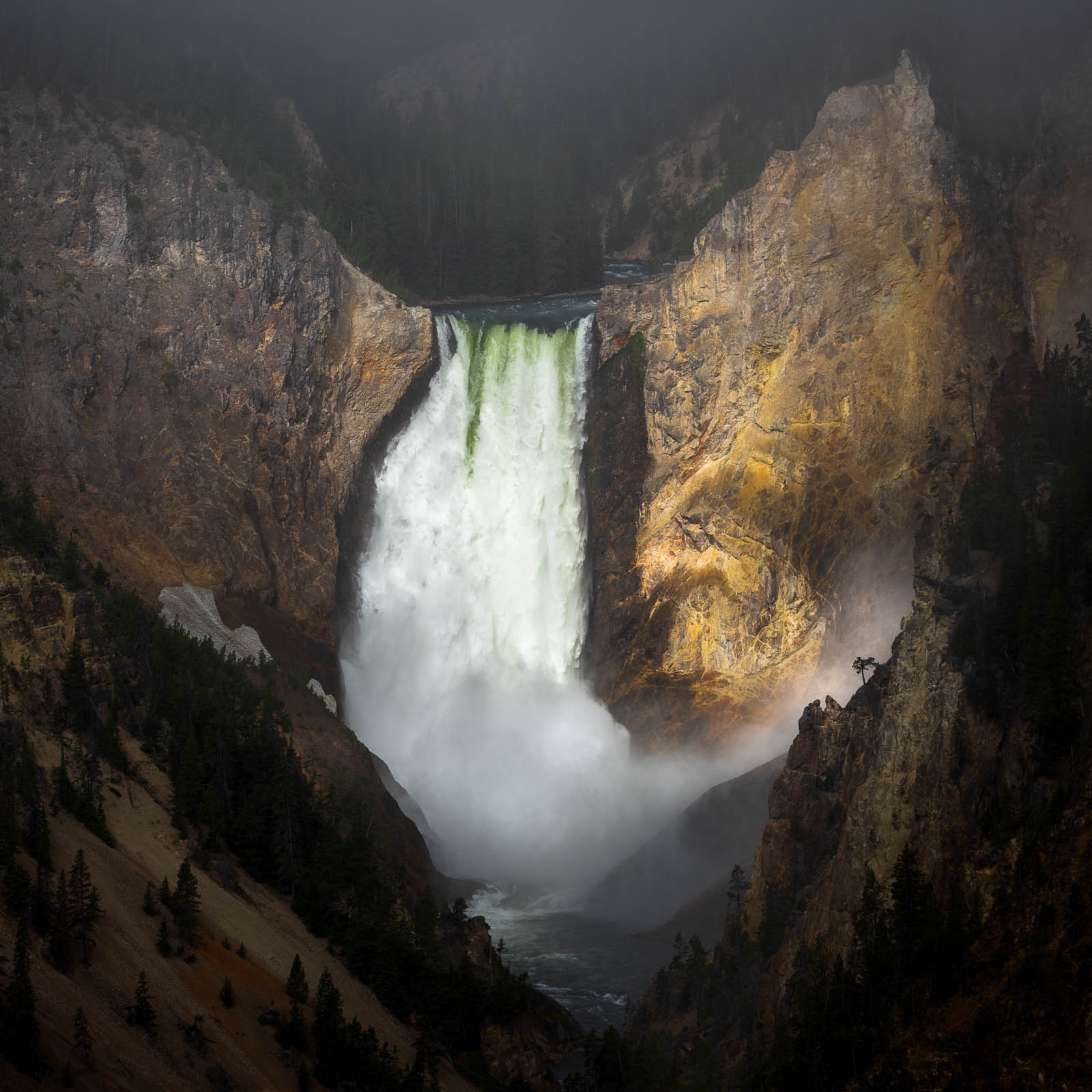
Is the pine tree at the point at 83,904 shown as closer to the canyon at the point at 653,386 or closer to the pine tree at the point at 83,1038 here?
the pine tree at the point at 83,1038

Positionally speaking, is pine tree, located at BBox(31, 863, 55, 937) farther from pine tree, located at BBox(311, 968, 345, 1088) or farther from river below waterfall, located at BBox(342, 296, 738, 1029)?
river below waterfall, located at BBox(342, 296, 738, 1029)

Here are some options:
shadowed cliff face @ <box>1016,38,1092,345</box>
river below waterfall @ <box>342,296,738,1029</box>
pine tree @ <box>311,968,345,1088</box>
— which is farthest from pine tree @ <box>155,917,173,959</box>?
shadowed cliff face @ <box>1016,38,1092,345</box>

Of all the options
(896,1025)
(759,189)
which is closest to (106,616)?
(896,1025)

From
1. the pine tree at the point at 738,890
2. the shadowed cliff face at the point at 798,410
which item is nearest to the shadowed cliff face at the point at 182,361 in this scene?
the shadowed cliff face at the point at 798,410

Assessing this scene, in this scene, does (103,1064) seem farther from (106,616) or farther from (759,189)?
(759,189)

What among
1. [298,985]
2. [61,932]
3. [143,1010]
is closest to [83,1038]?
[143,1010]
